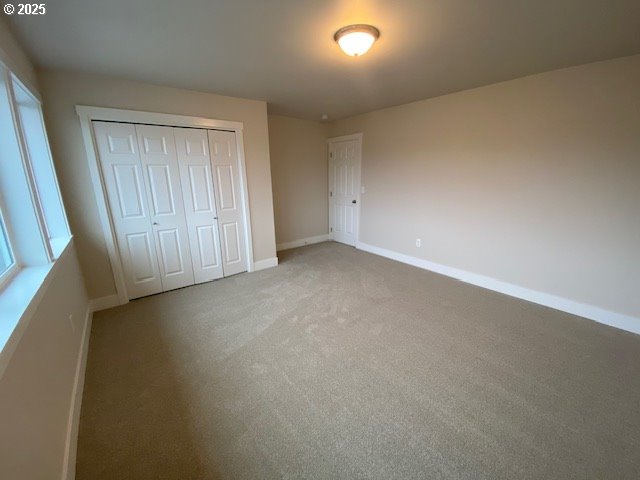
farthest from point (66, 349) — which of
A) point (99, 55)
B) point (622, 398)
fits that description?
point (622, 398)

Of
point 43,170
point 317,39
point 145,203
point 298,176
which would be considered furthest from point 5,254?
point 298,176

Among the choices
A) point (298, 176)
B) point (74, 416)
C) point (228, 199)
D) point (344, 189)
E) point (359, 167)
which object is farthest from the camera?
point (344, 189)

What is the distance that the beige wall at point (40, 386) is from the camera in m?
0.91

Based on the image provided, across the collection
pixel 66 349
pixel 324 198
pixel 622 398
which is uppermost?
pixel 324 198

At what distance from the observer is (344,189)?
5246 millimetres

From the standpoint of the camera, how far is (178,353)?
2.22 meters

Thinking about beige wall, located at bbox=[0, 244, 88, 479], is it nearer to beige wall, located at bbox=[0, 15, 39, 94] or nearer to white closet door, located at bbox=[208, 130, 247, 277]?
beige wall, located at bbox=[0, 15, 39, 94]

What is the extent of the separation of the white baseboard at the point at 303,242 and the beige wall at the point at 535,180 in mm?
2005

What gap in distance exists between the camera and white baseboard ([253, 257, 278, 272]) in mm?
4113

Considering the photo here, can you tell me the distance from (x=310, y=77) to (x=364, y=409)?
120 inches

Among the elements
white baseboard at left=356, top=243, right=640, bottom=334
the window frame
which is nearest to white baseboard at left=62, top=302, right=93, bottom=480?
the window frame

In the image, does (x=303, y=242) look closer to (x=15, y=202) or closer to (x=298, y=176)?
(x=298, y=176)

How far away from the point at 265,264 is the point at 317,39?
3056 mm

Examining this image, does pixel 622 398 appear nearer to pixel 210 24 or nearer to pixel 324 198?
pixel 210 24
